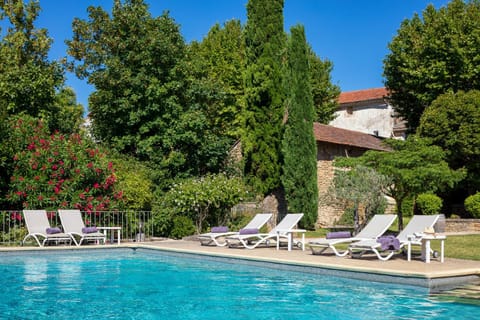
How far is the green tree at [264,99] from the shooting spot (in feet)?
80.7

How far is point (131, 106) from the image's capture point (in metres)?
24.1

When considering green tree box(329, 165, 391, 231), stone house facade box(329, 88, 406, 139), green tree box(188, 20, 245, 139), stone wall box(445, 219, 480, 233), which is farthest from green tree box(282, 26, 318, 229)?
stone house facade box(329, 88, 406, 139)

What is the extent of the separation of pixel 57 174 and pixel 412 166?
1178 centimetres

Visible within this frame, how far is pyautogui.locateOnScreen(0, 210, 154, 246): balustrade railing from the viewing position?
57.3 ft

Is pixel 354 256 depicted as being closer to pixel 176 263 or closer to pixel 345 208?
pixel 176 263

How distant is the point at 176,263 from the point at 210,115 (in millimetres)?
15791

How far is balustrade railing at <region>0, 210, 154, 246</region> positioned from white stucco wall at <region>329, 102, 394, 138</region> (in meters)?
29.1

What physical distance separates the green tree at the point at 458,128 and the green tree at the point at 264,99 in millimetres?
7267

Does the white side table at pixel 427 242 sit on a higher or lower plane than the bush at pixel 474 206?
lower

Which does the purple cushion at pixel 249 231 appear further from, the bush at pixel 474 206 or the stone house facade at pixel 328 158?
the bush at pixel 474 206

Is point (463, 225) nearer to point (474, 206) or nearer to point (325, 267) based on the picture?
point (474, 206)

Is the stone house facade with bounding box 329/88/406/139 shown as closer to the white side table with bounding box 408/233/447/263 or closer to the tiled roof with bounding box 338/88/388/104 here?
the tiled roof with bounding box 338/88/388/104

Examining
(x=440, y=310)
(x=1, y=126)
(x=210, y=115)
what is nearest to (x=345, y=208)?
(x=210, y=115)

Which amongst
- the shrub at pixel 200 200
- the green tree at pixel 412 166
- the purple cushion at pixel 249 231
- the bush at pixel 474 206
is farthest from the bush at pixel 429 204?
the purple cushion at pixel 249 231
